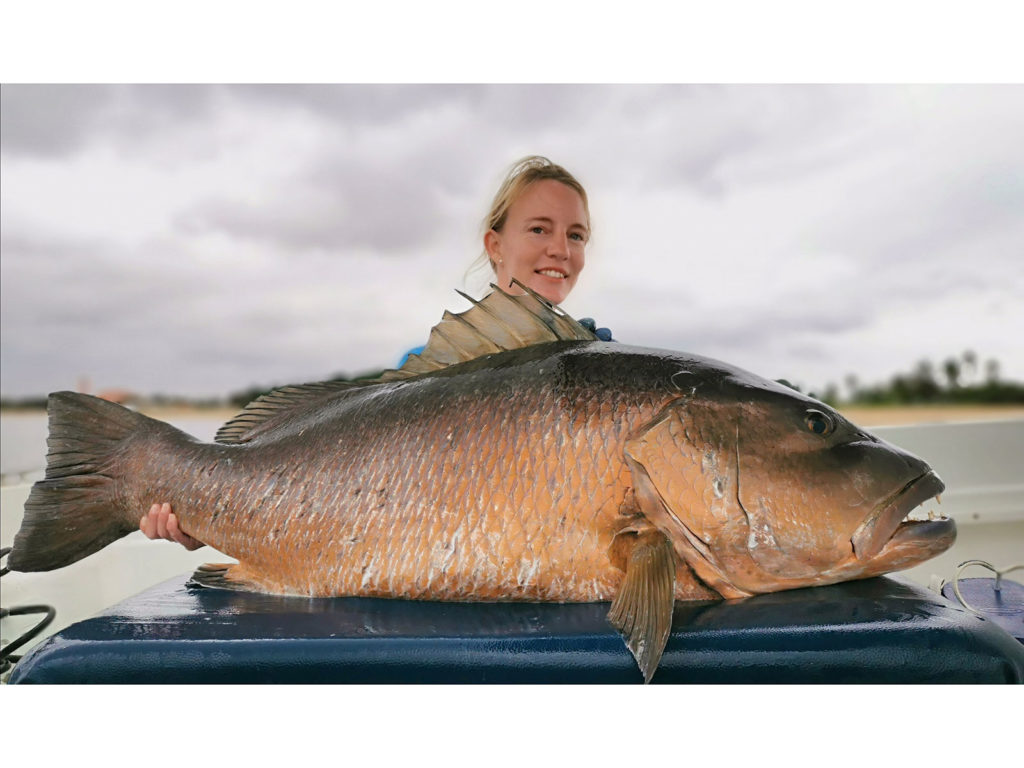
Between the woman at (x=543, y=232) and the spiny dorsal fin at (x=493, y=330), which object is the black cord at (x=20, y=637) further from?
the woman at (x=543, y=232)

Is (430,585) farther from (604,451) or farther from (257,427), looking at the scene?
(257,427)

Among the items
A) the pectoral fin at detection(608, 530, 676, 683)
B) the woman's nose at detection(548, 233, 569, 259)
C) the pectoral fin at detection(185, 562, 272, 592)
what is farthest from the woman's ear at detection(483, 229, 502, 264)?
the pectoral fin at detection(608, 530, 676, 683)

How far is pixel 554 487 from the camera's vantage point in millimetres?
1018

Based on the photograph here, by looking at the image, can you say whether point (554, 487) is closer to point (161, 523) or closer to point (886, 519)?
point (886, 519)

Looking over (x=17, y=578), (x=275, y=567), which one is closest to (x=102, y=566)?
(x=17, y=578)

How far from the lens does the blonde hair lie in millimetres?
2592

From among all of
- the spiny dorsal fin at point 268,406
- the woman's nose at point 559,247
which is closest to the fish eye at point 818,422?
the spiny dorsal fin at point 268,406

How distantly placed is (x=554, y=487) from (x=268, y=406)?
664mm

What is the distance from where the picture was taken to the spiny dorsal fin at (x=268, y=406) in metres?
1.38

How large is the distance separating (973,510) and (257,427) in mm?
3096

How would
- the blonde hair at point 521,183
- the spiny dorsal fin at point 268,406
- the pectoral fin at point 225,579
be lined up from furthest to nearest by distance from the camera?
the blonde hair at point 521,183 → the spiny dorsal fin at point 268,406 → the pectoral fin at point 225,579

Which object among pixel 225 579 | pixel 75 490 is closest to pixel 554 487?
pixel 225 579

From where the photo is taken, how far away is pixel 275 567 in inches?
46.9

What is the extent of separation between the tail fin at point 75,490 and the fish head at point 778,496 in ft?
3.18
